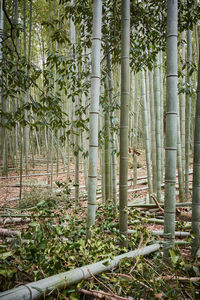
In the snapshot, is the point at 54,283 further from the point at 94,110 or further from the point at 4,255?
the point at 94,110

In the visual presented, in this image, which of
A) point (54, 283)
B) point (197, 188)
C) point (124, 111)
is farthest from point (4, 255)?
point (197, 188)

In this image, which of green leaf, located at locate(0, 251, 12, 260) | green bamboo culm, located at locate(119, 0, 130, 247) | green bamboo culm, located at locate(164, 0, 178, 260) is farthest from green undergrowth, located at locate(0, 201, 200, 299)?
green bamboo culm, located at locate(119, 0, 130, 247)

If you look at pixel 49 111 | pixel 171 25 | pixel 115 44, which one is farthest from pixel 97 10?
pixel 49 111

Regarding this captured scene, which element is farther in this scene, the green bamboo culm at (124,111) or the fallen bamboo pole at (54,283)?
the green bamboo culm at (124,111)

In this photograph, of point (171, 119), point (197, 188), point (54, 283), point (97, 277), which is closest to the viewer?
point (54, 283)

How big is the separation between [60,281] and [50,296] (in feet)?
0.28

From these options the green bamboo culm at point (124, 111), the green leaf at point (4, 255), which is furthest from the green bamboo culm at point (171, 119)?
the green leaf at point (4, 255)

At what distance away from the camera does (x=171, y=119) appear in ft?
5.02

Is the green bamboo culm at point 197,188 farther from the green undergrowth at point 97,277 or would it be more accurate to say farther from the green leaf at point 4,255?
the green leaf at point 4,255

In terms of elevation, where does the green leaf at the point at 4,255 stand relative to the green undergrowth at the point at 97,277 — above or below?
above

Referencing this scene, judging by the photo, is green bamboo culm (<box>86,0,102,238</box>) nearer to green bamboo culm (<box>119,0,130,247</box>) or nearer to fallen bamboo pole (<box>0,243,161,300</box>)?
green bamboo culm (<box>119,0,130,247</box>)

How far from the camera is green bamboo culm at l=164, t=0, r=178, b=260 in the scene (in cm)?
152

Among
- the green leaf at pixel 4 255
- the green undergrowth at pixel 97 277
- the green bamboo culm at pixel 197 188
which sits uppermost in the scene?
the green bamboo culm at pixel 197 188

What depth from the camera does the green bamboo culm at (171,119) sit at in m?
1.52
